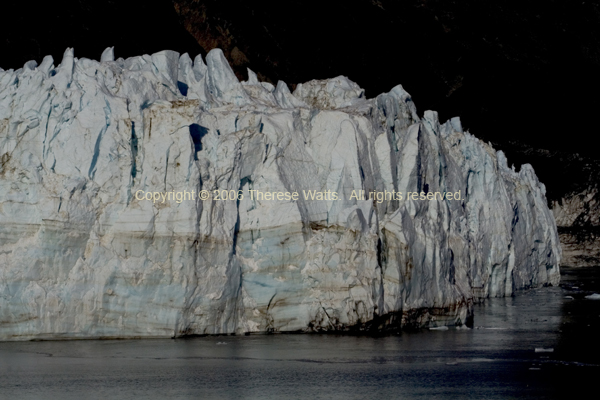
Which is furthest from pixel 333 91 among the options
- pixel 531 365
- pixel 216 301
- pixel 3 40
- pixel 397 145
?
pixel 3 40

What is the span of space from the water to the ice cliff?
0.64 m

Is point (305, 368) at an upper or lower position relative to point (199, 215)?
lower

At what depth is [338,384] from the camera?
16375 millimetres

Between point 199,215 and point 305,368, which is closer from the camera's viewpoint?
point 305,368

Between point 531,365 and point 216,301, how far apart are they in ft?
22.5

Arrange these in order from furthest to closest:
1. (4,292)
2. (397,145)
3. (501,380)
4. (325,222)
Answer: (397,145) → (325,222) → (4,292) → (501,380)

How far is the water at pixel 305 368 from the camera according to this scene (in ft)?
51.8

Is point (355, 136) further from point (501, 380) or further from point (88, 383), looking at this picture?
point (88, 383)

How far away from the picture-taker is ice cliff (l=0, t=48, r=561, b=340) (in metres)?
19.0

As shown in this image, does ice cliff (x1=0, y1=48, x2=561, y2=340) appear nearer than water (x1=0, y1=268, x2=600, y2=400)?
No

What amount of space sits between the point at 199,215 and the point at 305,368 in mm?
4324

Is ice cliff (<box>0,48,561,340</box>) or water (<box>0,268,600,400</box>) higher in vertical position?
ice cliff (<box>0,48,561,340</box>)

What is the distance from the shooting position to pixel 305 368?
57.4 ft

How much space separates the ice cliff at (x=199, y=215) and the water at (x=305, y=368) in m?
0.64
